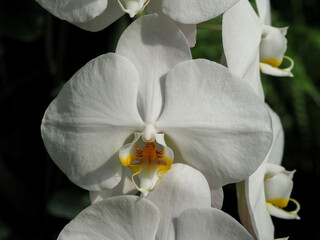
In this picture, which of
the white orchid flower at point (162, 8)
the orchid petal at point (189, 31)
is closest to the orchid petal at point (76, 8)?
the white orchid flower at point (162, 8)

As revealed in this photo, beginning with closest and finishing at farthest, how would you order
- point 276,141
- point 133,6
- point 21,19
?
1. point 133,6
2. point 276,141
3. point 21,19

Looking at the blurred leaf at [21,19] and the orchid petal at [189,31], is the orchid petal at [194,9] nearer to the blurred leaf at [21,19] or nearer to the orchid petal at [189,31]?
the orchid petal at [189,31]

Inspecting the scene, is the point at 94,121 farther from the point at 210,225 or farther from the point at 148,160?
the point at 210,225

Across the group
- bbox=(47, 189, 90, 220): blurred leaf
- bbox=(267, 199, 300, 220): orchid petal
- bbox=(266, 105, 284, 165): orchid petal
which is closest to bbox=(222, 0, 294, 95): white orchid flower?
bbox=(266, 105, 284, 165): orchid petal

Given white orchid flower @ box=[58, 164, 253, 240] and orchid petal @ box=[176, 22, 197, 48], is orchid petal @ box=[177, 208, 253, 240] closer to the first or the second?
white orchid flower @ box=[58, 164, 253, 240]

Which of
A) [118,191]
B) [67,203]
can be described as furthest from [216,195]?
[67,203]
